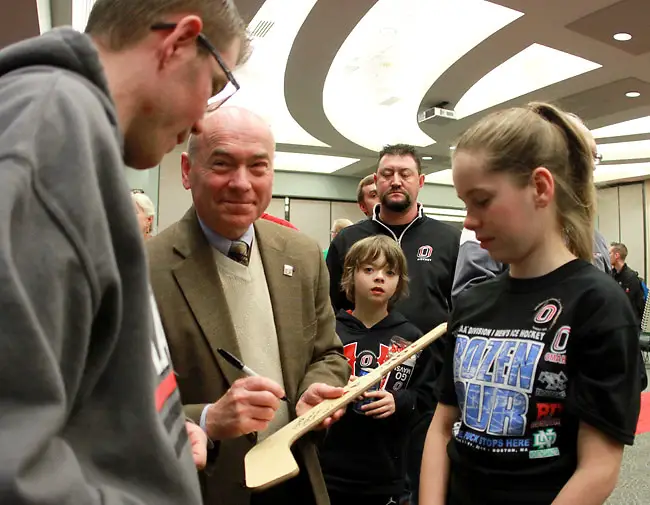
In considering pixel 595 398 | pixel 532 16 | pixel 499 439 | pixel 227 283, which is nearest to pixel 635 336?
pixel 595 398

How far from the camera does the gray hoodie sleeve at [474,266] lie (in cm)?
190

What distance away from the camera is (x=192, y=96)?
722 mm

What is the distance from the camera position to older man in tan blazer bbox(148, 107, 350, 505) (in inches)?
48.1

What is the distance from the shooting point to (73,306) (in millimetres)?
451

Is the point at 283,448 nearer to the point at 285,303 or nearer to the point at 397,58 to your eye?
the point at 285,303

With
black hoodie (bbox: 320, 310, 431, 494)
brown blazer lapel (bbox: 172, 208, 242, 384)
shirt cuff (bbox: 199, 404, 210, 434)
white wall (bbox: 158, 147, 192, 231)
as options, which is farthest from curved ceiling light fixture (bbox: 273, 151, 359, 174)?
shirt cuff (bbox: 199, 404, 210, 434)

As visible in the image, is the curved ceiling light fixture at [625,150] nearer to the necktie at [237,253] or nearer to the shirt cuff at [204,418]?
the necktie at [237,253]

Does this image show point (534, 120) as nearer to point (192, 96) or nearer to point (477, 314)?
point (477, 314)

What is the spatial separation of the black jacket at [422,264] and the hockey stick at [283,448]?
1.19 metres

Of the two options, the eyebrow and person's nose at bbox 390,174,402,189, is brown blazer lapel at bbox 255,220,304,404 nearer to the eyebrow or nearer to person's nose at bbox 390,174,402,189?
the eyebrow

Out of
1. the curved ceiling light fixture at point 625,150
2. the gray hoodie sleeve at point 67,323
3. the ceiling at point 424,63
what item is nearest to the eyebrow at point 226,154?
the gray hoodie sleeve at point 67,323

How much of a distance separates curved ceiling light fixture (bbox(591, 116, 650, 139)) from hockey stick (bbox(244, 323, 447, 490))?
28.2 ft

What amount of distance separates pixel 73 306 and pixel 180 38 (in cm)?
39

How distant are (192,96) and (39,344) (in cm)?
40
